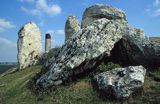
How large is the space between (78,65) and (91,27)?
366 centimetres

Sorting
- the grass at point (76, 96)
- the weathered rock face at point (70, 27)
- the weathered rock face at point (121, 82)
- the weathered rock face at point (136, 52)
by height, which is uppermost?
the weathered rock face at point (70, 27)

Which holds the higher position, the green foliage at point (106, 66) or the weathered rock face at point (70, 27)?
the weathered rock face at point (70, 27)

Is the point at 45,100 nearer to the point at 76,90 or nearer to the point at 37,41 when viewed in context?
the point at 76,90

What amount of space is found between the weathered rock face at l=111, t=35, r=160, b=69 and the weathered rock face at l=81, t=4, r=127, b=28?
10575mm

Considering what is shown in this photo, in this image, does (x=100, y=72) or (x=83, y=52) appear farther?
(x=100, y=72)

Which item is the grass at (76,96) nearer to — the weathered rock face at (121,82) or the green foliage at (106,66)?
the weathered rock face at (121,82)

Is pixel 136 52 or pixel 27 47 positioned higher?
pixel 27 47

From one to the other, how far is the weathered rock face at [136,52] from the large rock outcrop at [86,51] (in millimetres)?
430

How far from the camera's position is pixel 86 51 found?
23141 mm

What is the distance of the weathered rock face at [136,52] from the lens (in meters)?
23.2

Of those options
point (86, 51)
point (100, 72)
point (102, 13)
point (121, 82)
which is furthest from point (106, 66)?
point (102, 13)

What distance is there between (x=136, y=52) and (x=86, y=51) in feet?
12.4

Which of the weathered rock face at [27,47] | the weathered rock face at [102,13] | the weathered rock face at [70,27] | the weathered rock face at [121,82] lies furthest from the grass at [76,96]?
the weathered rock face at [70,27]

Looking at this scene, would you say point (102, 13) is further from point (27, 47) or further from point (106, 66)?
point (106, 66)
